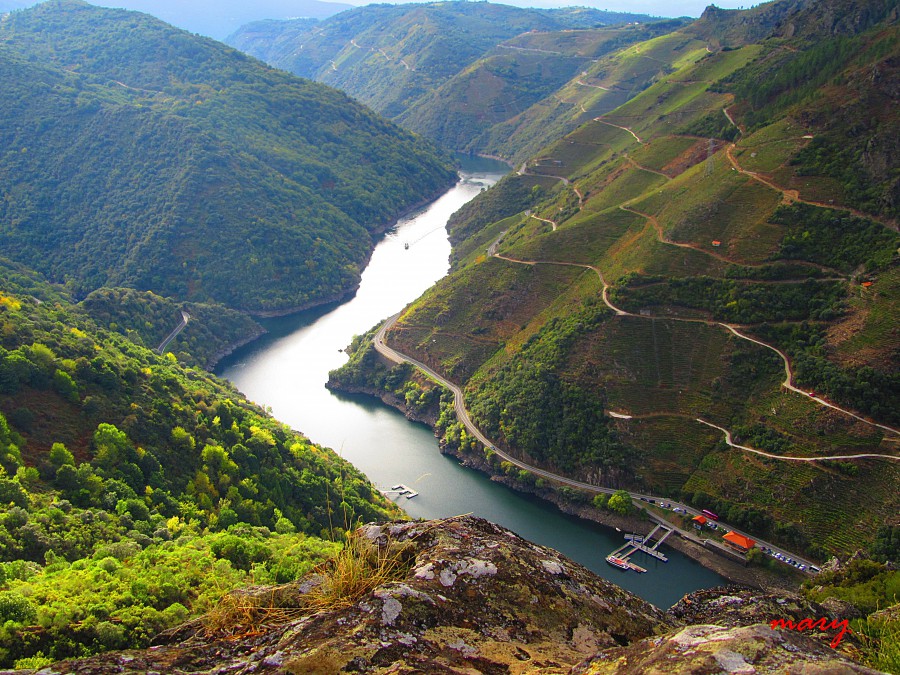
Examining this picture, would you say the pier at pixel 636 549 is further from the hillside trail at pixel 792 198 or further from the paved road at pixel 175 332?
the paved road at pixel 175 332

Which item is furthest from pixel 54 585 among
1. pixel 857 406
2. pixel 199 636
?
pixel 857 406

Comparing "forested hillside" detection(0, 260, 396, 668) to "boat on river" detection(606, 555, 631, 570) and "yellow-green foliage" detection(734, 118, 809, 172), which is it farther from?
"yellow-green foliage" detection(734, 118, 809, 172)

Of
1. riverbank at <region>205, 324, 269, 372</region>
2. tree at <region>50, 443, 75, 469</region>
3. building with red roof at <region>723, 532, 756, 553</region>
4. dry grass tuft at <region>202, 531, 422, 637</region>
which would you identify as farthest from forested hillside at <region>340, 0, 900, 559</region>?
dry grass tuft at <region>202, 531, 422, 637</region>

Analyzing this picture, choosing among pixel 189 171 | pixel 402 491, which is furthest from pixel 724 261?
pixel 189 171

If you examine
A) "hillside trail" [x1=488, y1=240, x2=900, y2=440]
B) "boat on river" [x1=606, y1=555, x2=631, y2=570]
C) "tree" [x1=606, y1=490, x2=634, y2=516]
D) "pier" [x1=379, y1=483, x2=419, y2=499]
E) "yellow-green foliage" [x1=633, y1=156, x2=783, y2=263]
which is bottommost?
"pier" [x1=379, y1=483, x2=419, y2=499]

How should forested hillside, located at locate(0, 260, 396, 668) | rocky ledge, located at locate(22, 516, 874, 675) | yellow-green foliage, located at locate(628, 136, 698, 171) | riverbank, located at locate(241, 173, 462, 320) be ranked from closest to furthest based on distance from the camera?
rocky ledge, located at locate(22, 516, 874, 675)
forested hillside, located at locate(0, 260, 396, 668)
yellow-green foliage, located at locate(628, 136, 698, 171)
riverbank, located at locate(241, 173, 462, 320)

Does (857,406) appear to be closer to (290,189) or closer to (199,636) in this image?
(199,636)

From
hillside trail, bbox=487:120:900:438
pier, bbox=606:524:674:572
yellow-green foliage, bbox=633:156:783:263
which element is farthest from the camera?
yellow-green foliage, bbox=633:156:783:263

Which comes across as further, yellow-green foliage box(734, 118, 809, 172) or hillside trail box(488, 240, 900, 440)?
yellow-green foliage box(734, 118, 809, 172)
